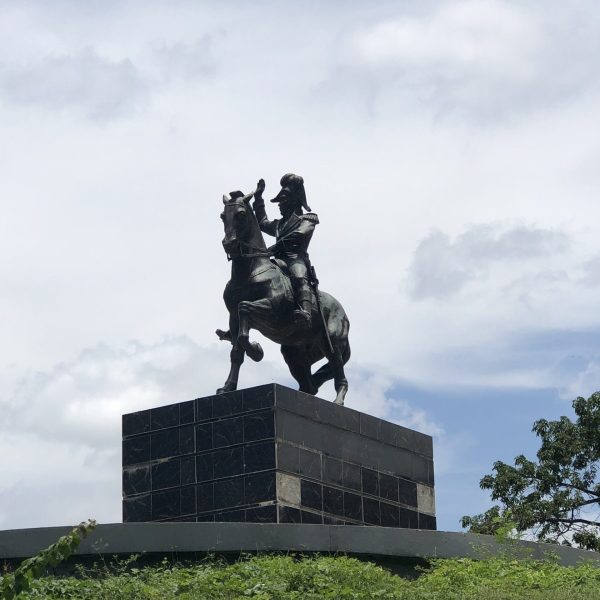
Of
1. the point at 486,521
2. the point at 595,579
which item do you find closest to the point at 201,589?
the point at 595,579

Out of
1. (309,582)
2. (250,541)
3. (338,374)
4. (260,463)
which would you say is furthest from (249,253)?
(309,582)

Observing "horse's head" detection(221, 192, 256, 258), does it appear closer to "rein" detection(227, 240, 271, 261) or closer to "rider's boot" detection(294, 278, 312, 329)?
"rein" detection(227, 240, 271, 261)

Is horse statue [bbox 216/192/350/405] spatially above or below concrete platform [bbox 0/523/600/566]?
above

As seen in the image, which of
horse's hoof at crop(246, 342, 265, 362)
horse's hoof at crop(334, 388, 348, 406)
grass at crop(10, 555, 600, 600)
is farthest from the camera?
horse's hoof at crop(334, 388, 348, 406)

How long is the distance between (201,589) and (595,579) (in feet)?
14.4

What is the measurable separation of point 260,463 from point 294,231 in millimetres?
3865

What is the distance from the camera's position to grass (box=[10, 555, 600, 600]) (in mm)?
16609

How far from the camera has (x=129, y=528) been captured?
61.0 ft

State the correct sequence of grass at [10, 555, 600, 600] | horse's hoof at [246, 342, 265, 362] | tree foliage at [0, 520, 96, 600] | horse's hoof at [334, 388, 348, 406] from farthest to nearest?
horse's hoof at [334, 388, 348, 406]
horse's hoof at [246, 342, 265, 362]
grass at [10, 555, 600, 600]
tree foliage at [0, 520, 96, 600]

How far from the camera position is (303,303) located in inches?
896

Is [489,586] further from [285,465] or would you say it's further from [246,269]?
[246,269]

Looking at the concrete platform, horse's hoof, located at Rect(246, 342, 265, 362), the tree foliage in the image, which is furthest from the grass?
horse's hoof, located at Rect(246, 342, 265, 362)

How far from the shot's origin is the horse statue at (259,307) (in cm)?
2216

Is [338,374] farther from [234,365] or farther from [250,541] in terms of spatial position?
[250,541]
